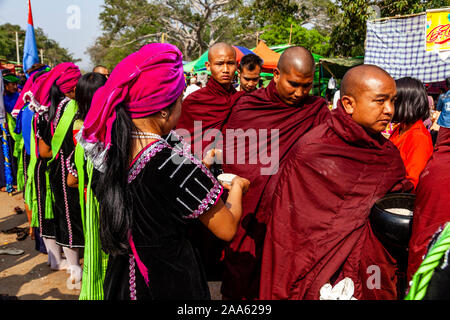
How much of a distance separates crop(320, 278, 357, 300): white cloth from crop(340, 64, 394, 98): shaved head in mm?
1076

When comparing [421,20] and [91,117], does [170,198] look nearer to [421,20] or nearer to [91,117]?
[91,117]

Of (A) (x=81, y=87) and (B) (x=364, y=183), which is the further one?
(A) (x=81, y=87)

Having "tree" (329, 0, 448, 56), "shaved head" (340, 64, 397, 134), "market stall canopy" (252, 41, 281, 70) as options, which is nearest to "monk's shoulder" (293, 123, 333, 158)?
"shaved head" (340, 64, 397, 134)

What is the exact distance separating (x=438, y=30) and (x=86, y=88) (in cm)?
747

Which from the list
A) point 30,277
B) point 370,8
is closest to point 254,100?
point 30,277

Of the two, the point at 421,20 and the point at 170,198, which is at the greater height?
the point at 421,20

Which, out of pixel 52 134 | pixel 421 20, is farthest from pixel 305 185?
pixel 421 20

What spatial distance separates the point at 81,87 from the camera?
9.10 feet

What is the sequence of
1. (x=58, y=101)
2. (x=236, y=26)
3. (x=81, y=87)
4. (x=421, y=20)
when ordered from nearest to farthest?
(x=81, y=87), (x=58, y=101), (x=421, y=20), (x=236, y=26)

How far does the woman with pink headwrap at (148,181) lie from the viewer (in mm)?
1440

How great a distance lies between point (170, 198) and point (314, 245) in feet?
3.40

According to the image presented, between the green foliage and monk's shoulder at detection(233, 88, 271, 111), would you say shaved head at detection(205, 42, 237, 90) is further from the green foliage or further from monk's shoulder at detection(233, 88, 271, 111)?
the green foliage

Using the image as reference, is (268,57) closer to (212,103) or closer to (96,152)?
(212,103)

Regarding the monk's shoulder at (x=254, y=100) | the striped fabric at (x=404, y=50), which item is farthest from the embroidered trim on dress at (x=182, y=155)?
the striped fabric at (x=404, y=50)
